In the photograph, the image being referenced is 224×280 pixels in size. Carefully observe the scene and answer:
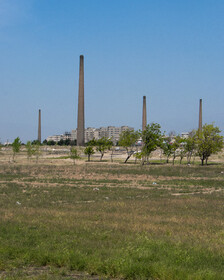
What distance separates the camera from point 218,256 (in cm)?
991

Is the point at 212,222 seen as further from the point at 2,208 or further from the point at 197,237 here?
the point at 2,208

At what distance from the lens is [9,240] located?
37.2ft

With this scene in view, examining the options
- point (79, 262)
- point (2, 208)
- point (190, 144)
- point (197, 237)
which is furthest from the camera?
point (190, 144)

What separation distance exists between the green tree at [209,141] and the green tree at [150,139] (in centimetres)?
665

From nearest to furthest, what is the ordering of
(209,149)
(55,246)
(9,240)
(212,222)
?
(55,246)
(9,240)
(212,222)
(209,149)

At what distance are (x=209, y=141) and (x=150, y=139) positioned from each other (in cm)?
958

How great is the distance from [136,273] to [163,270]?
59cm

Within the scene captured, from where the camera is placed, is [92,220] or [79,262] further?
[92,220]

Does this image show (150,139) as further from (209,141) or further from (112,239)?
(112,239)

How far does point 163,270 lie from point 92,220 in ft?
25.9

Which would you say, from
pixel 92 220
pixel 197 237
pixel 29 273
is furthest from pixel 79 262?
pixel 92 220

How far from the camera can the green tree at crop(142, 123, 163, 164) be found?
66375 millimetres

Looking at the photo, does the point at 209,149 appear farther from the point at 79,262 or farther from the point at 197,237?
the point at 79,262

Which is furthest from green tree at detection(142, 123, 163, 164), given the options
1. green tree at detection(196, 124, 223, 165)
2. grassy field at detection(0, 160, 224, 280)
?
grassy field at detection(0, 160, 224, 280)
